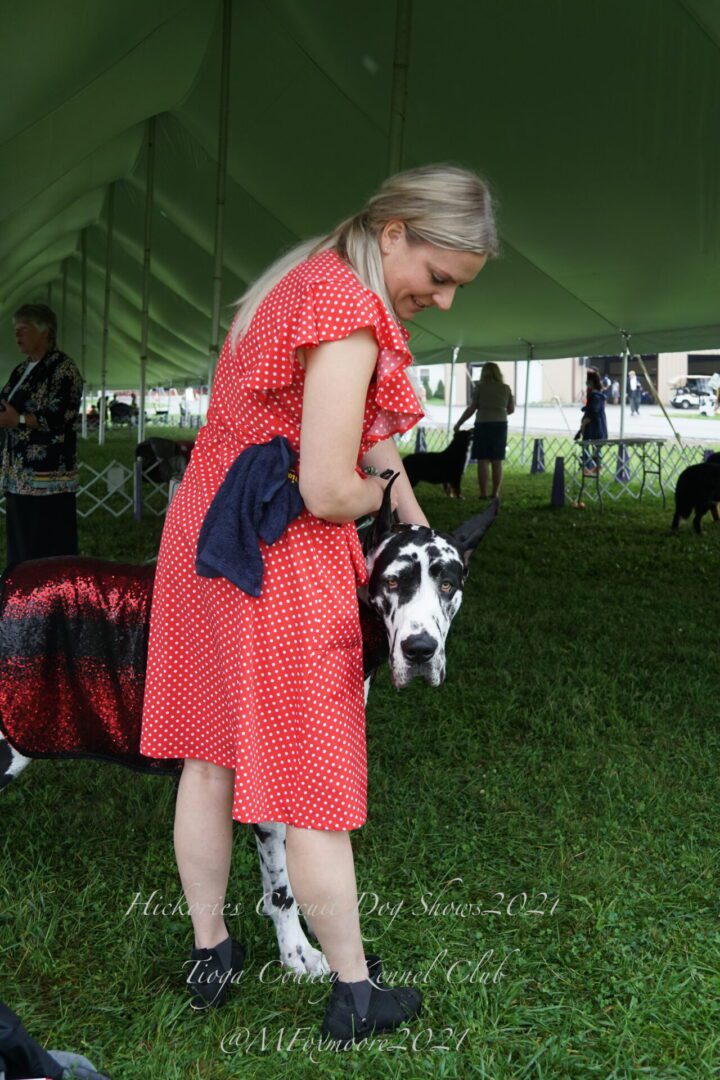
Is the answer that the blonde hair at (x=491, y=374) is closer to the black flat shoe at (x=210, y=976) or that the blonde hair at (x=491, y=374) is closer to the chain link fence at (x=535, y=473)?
the chain link fence at (x=535, y=473)

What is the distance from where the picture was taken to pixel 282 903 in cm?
241

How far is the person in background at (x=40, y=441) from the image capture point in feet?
18.4

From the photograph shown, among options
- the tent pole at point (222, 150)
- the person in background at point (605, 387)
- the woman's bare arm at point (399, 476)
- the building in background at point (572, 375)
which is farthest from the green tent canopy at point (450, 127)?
the building in background at point (572, 375)

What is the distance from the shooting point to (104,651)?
249 cm

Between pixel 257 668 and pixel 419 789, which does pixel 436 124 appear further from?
pixel 257 668

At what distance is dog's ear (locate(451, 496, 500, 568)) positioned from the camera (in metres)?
2.31

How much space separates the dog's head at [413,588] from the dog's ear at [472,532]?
0.02 metres

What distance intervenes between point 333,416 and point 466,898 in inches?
63.6

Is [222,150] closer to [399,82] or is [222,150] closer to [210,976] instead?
[399,82]

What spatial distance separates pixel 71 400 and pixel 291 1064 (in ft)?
14.3

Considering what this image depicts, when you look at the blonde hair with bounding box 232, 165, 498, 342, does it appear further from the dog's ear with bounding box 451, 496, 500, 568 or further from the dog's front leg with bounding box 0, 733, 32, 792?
the dog's front leg with bounding box 0, 733, 32, 792

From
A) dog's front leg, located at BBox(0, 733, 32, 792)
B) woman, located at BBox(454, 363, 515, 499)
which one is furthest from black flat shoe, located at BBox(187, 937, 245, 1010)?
woman, located at BBox(454, 363, 515, 499)

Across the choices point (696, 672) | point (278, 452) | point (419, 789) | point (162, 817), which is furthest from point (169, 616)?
point (696, 672)

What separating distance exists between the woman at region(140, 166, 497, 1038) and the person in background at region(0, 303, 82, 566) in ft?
12.5
